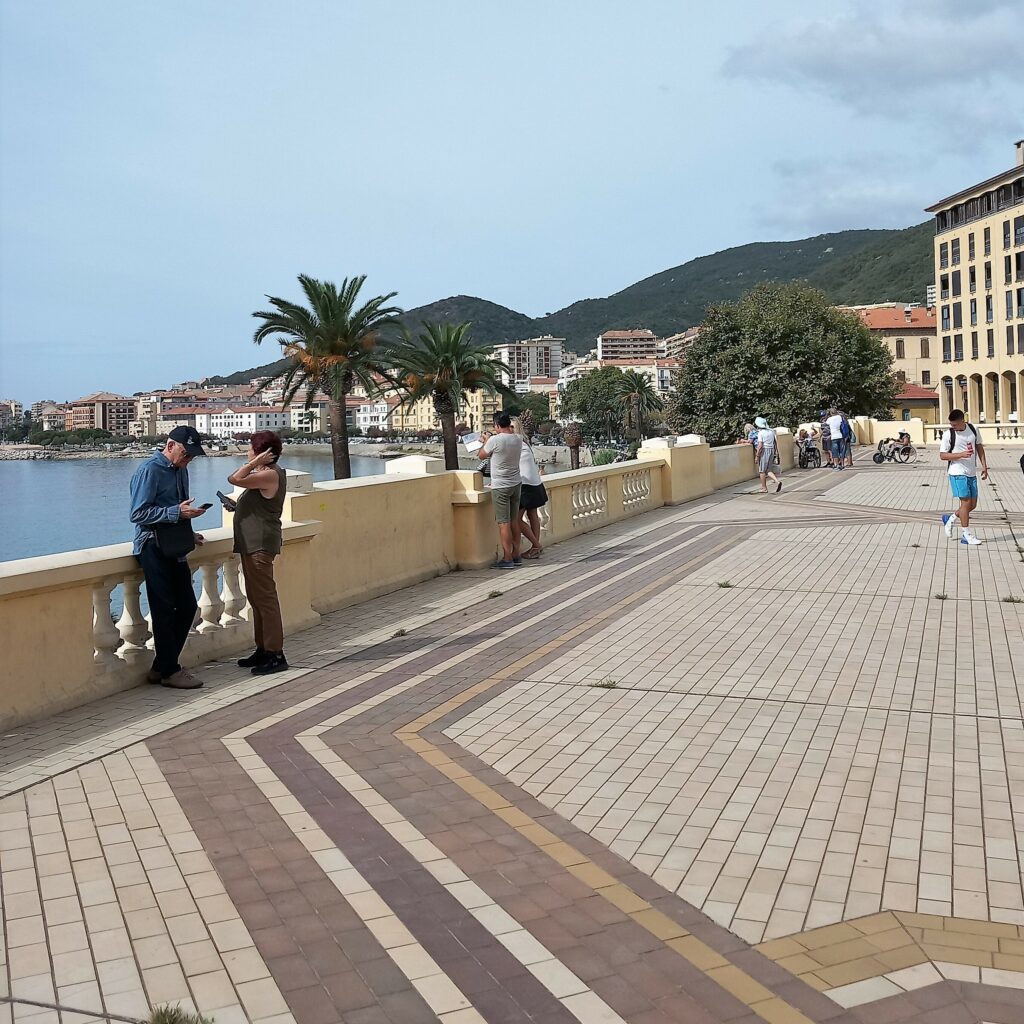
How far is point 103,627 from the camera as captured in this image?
7238mm

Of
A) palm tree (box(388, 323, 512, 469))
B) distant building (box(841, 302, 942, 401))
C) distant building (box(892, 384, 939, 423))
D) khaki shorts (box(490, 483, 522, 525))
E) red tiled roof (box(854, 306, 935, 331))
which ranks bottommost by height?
khaki shorts (box(490, 483, 522, 525))

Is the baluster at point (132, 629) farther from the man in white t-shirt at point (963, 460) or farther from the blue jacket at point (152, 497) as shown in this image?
the man in white t-shirt at point (963, 460)

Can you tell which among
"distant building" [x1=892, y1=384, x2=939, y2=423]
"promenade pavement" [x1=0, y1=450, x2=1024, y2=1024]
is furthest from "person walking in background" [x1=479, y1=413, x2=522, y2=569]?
"distant building" [x1=892, y1=384, x2=939, y2=423]

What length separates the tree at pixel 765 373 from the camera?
5434 centimetres

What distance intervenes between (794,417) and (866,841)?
5128 centimetres

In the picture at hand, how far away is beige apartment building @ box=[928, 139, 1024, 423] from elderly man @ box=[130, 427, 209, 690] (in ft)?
277

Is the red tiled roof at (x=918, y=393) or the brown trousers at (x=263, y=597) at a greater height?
the red tiled roof at (x=918, y=393)

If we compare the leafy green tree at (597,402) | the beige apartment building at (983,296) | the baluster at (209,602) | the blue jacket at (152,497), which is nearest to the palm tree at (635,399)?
the leafy green tree at (597,402)

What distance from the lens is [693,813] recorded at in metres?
5.02

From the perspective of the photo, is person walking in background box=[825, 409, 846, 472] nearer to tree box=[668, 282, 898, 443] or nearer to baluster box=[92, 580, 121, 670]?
tree box=[668, 282, 898, 443]

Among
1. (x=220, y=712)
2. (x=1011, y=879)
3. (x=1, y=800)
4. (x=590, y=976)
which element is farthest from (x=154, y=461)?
(x=1011, y=879)

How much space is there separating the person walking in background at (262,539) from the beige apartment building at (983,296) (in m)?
83.7

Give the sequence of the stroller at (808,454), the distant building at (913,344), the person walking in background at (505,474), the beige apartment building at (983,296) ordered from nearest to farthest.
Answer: the person walking in background at (505,474)
the stroller at (808,454)
the beige apartment building at (983,296)
the distant building at (913,344)

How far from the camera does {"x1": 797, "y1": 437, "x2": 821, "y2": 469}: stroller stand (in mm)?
33622
